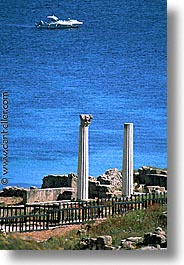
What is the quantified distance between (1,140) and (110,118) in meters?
1.09

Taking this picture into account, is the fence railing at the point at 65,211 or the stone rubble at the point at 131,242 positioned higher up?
the fence railing at the point at 65,211

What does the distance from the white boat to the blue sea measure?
0.15 ft

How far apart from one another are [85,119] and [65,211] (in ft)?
3.03

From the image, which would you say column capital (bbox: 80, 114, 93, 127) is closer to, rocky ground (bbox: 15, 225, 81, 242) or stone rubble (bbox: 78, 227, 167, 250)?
rocky ground (bbox: 15, 225, 81, 242)

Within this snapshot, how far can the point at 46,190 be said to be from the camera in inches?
312

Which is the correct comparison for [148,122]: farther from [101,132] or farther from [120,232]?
[120,232]

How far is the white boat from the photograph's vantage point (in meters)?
7.98

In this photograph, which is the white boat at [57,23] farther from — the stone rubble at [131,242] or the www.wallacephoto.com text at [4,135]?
the stone rubble at [131,242]

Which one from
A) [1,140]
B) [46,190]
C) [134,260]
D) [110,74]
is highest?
[110,74]

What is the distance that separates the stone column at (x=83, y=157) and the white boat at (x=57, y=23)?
90 centimetres

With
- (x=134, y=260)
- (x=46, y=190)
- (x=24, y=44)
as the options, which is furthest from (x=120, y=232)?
(x=24, y=44)

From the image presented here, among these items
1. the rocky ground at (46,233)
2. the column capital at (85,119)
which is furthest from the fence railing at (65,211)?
the column capital at (85,119)

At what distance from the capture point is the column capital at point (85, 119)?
26.2 ft

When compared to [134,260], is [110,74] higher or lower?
higher
